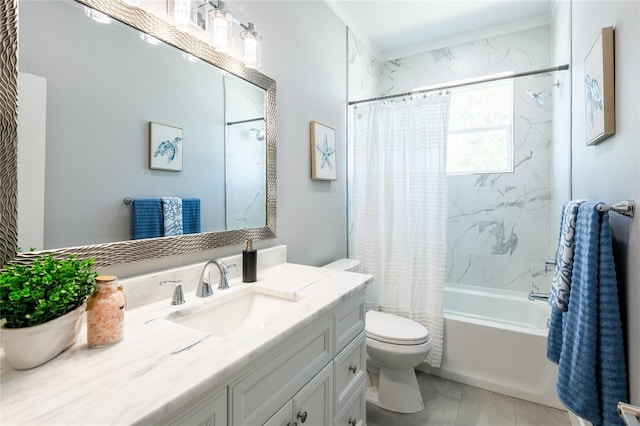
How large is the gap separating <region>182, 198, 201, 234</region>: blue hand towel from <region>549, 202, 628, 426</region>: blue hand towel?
1384mm

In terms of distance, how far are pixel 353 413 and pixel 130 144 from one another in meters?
1.40

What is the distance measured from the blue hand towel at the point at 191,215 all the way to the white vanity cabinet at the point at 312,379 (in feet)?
2.07

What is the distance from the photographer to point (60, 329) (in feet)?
2.25

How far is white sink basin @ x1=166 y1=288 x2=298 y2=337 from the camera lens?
1.07 m

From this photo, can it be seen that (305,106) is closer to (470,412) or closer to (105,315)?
(105,315)

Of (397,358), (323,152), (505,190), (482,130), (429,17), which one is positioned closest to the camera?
(397,358)

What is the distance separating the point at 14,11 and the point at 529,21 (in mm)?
3328

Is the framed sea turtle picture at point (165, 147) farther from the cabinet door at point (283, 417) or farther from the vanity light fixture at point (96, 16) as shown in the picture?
the cabinet door at point (283, 417)

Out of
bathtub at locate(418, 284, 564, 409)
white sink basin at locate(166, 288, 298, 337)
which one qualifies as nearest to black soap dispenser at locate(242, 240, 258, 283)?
white sink basin at locate(166, 288, 298, 337)

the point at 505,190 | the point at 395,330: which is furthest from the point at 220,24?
the point at 505,190

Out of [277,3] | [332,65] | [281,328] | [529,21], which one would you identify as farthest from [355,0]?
[281,328]

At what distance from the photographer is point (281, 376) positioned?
90 centimetres

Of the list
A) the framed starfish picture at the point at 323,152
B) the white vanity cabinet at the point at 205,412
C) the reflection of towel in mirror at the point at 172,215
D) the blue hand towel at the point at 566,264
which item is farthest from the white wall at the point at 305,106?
the blue hand towel at the point at 566,264

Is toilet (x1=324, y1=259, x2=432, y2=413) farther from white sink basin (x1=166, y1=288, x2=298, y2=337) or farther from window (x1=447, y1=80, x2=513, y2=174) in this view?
window (x1=447, y1=80, x2=513, y2=174)
